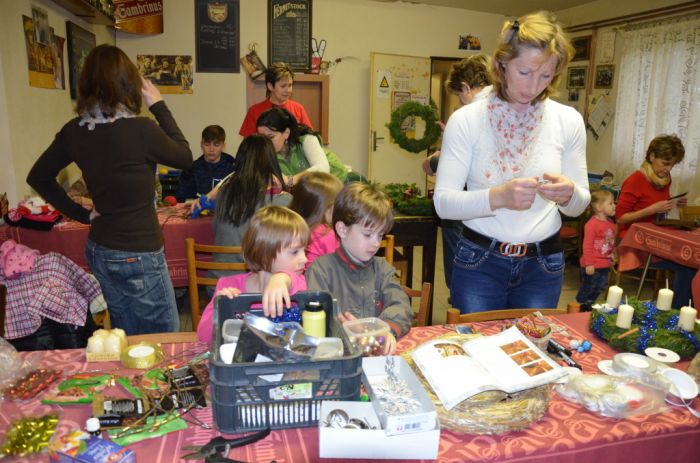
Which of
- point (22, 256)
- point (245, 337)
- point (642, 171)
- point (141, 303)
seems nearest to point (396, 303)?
point (245, 337)

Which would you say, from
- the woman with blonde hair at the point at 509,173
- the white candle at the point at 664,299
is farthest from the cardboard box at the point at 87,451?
the white candle at the point at 664,299

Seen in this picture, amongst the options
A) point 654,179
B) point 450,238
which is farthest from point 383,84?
point 450,238

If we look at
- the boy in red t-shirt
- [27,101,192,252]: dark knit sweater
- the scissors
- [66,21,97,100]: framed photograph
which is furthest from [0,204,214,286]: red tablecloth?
the scissors

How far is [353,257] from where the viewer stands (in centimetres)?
176

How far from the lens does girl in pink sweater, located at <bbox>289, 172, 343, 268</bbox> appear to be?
7.54ft

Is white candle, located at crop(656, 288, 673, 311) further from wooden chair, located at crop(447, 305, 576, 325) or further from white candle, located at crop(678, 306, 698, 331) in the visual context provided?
wooden chair, located at crop(447, 305, 576, 325)

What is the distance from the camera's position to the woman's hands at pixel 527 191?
146 centimetres

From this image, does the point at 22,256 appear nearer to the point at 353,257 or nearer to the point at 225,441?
the point at 353,257

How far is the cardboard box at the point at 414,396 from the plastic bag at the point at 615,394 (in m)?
0.39

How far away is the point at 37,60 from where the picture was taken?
10.2ft

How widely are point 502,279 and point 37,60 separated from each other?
3.00m

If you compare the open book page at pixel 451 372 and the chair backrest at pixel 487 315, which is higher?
the open book page at pixel 451 372

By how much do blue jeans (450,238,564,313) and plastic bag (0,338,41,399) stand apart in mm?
1283

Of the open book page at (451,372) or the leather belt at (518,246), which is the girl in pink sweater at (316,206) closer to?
the leather belt at (518,246)
